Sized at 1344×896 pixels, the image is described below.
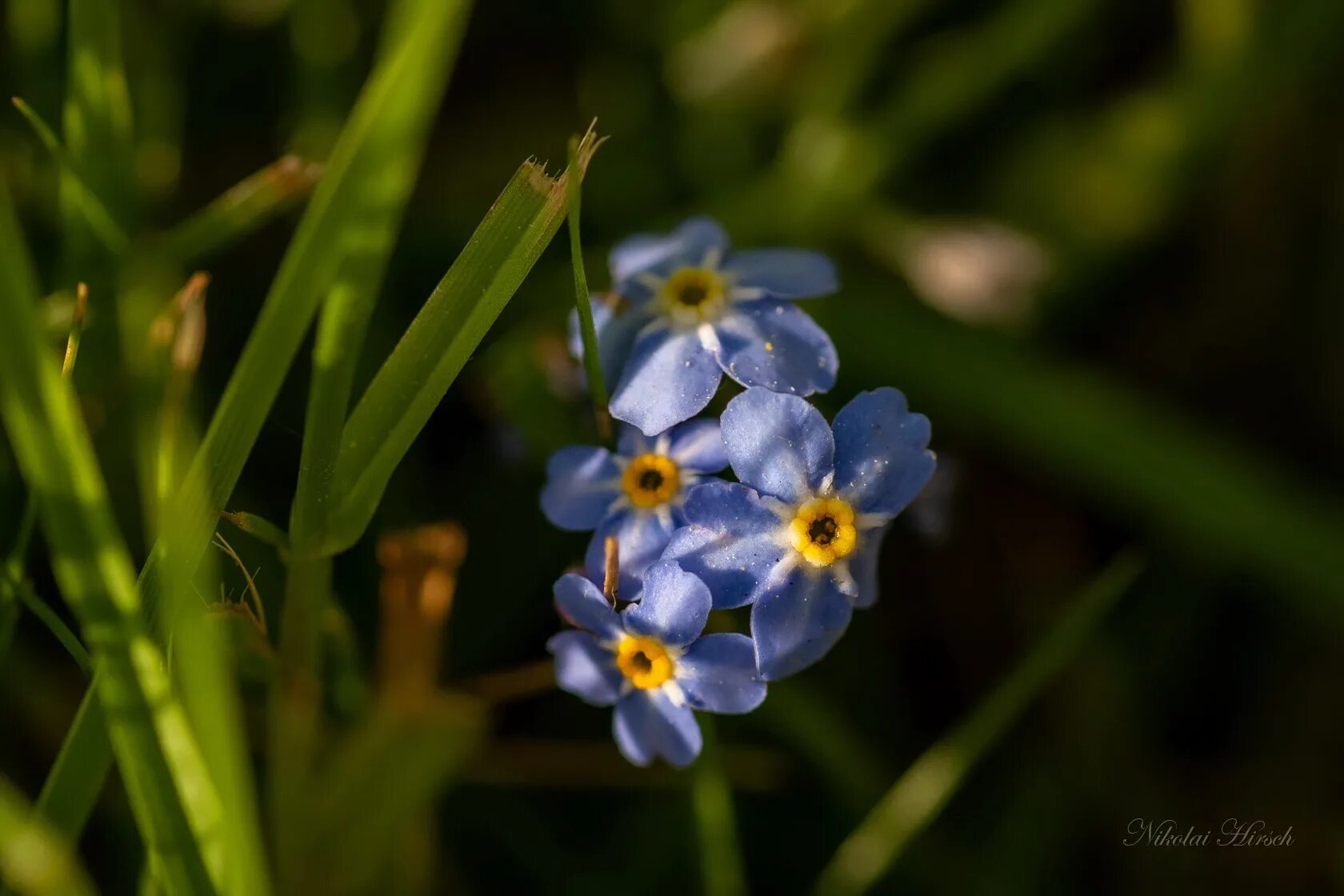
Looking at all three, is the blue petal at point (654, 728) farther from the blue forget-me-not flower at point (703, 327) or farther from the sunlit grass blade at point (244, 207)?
the sunlit grass blade at point (244, 207)

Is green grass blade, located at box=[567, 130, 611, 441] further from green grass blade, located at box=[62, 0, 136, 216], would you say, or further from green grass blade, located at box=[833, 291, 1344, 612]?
green grass blade, located at box=[833, 291, 1344, 612]

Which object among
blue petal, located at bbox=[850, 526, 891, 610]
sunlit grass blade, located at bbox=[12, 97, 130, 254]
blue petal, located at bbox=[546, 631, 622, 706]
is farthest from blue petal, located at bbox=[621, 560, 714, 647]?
sunlit grass blade, located at bbox=[12, 97, 130, 254]

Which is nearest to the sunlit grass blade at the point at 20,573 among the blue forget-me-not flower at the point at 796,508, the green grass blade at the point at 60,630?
the green grass blade at the point at 60,630

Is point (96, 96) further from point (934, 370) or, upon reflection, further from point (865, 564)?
point (934, 370)

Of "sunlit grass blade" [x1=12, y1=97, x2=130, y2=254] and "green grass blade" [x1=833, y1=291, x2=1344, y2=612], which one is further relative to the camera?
"green grass blade" [x1=833, y1=291, x2=1344, y2=612]

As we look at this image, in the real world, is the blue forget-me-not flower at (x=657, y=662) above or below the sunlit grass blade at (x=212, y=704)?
below

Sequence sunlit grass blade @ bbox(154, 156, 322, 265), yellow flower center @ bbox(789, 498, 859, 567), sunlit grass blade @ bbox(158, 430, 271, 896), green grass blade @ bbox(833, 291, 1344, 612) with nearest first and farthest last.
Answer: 1. sunlit grass blade @ bbox(158, 430, 271, 896)
2. yellow flower center @ bbox(789, 498, 859, 567)
3. sunlit grass blade @ bbox(154, 156, 322, 265)
4. green grass blade @ bbox(833, 291, 1344, 612)
